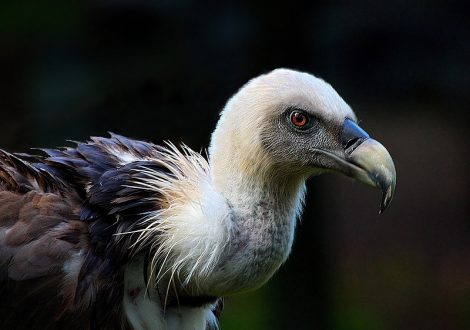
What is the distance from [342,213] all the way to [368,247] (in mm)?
520

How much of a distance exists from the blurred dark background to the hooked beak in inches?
112

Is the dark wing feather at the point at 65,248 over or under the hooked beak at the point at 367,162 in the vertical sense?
under

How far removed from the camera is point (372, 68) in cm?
688

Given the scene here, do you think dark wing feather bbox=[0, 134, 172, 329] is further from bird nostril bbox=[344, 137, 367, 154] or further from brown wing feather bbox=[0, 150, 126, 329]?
bird nostril bbox=[344, 137, 367, 154]

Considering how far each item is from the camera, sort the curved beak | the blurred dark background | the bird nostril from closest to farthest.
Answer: the curved beak → the bird nostril → the blurred dark background

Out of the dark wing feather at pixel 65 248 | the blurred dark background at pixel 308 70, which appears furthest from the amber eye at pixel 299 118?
the blurred dark background at pixel 308 70

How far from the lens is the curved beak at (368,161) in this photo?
3.43m

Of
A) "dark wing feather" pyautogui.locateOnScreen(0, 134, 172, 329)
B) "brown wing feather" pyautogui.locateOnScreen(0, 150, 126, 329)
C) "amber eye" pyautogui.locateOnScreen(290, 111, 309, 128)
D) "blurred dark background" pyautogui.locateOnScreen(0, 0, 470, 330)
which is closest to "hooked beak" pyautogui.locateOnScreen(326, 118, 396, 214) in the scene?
"amber eye" pyautogui.locateOnScreen(290, 111, 309, 128)

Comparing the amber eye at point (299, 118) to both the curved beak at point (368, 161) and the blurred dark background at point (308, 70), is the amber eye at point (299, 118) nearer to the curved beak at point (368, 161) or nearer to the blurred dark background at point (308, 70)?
the curved beak at point (368, 161)

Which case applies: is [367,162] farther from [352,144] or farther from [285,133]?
[285,133]

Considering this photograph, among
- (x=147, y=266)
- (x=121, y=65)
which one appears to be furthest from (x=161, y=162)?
(x=121, y=65)

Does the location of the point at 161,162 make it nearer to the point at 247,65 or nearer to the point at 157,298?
the point at 157,298

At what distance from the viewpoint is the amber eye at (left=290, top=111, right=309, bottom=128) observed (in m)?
3.66

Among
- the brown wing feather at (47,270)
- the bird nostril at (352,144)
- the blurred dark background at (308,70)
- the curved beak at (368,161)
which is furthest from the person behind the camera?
the blurred dark background at (308,70)
